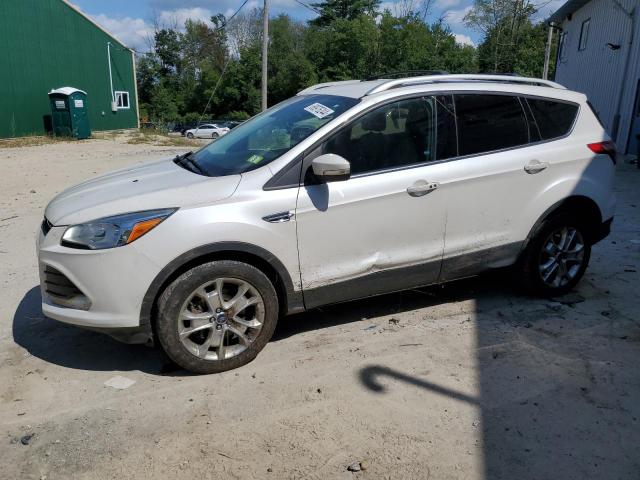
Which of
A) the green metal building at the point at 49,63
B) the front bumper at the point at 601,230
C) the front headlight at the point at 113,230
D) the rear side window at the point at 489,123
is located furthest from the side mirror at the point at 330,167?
the green metal building at the point at 49,63

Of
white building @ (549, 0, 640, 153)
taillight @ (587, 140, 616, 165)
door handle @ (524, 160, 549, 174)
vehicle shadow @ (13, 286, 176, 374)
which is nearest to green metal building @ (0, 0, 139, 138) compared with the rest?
vehicle shadow @ (13, 286, 176, 374)

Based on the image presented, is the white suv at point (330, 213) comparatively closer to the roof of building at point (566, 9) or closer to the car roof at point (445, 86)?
the car roof at point (445, 86)

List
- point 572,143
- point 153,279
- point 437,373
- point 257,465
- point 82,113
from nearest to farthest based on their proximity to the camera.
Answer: point 257,465, point 153,279, point 437,373, point 572,143, point 82,113

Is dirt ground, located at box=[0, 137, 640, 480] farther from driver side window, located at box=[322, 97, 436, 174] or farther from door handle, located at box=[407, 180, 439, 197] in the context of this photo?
driver side window, located at box=[322, 97, 436, 174]

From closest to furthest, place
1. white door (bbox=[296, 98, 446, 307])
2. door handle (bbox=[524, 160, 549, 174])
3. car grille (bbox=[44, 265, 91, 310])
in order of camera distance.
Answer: car grille (bbox=[44, 265, 91, 310])
white door (bbox=[296, 98, 446, 307])
door handle (bbox=[524, 160, 549, 174])

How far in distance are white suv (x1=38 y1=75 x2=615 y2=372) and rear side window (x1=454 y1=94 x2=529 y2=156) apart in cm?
1

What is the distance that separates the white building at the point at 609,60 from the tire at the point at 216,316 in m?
14.5

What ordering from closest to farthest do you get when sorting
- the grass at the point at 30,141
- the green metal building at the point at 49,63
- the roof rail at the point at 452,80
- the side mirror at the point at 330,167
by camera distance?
the side mirror at the point at 330,167
the roof rail at the point at 452,80
the grass at the point at 30,141
the green metal building at the point at 49,63

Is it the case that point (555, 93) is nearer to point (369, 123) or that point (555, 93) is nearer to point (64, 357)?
point (369, 123)

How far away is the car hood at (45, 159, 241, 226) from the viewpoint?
10.6ft

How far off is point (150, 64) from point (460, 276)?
6641cm

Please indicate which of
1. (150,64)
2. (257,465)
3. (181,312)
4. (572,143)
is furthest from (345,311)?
(150,64)

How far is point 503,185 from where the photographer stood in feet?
13.2

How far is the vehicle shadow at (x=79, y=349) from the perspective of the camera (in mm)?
3588
